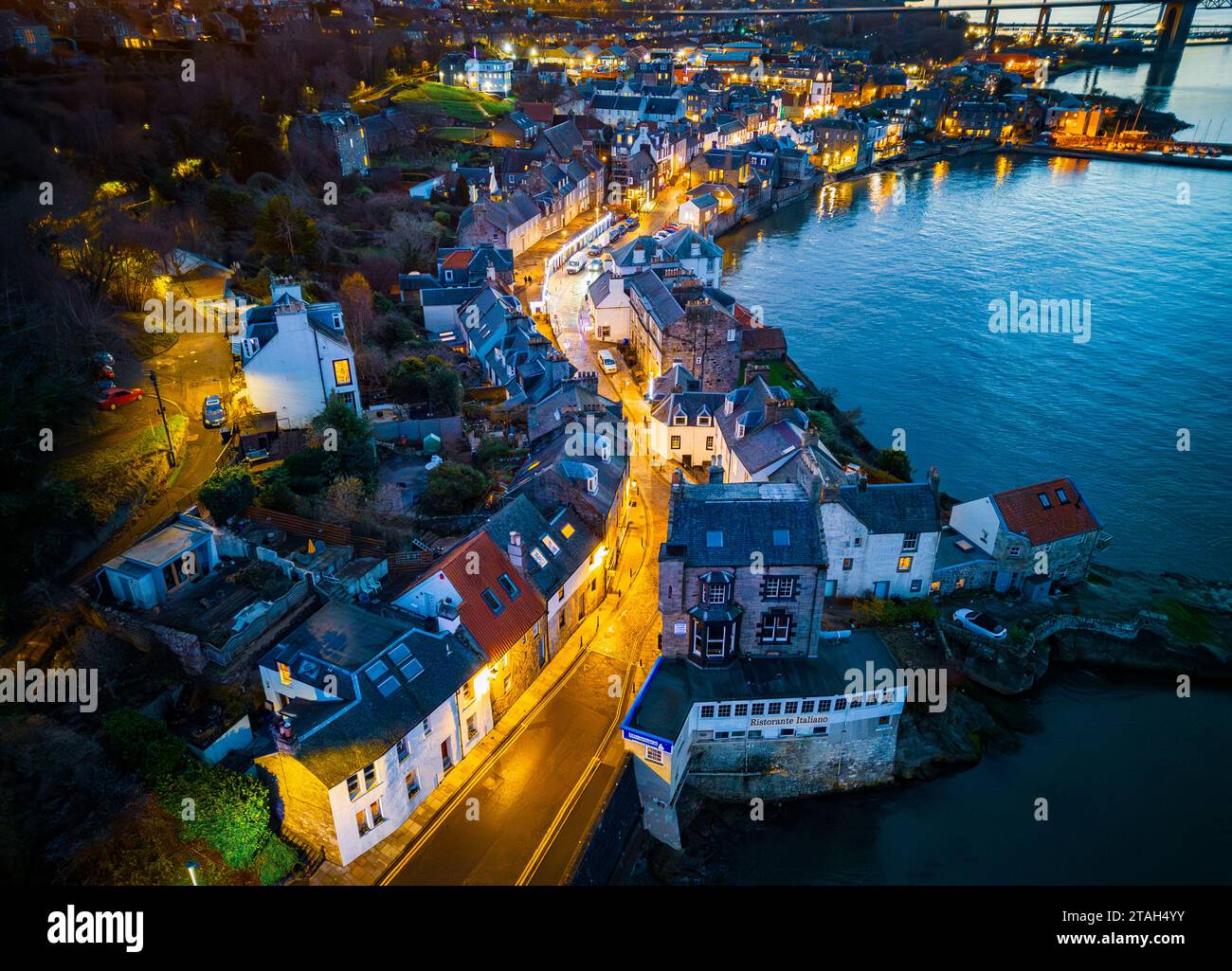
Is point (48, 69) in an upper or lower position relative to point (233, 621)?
upper

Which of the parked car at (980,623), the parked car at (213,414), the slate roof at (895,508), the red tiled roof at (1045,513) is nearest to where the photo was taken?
the slate roof at (895,508)

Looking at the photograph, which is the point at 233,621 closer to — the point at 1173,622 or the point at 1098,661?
the point at 1098,661

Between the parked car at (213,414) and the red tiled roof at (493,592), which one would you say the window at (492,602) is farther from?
the parked car at (213,414)

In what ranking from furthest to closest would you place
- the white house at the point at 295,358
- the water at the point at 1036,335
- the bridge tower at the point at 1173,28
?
the bridge tower at the point at 1173,28 → the water at the point at 1036,335 → the white house at the point at 295,358

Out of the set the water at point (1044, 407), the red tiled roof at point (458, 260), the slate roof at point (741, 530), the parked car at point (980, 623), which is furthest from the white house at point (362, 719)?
the red tiled roof at point (458, 260)

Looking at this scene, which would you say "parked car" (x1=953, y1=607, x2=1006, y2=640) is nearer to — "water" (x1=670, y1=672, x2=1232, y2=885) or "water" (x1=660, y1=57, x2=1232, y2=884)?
"water" (x1=660, y1=57, x2=1232, y2=884)
